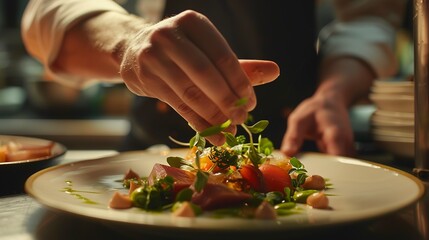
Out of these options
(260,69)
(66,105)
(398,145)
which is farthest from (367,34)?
(66,105)

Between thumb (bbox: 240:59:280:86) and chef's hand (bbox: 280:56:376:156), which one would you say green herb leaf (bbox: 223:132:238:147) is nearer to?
thumb (bbox: 240:59:280:86)

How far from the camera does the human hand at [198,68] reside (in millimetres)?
817

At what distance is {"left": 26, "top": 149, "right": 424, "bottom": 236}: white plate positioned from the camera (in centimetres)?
63

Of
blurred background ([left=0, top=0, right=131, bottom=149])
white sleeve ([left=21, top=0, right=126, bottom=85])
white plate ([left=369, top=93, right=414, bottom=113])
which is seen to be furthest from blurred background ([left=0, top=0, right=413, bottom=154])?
white plate ([left=369, top=93, right=414, bottom=113])

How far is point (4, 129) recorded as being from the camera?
124 inches

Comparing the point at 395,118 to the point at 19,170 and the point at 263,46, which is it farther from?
the point at 19,170

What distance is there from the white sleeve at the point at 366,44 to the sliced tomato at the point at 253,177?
3.48 ft

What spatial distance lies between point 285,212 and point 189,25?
0.31 m

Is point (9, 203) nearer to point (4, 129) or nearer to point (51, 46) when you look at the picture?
point (51, 46)

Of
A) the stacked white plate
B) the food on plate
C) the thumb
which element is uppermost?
the thumb

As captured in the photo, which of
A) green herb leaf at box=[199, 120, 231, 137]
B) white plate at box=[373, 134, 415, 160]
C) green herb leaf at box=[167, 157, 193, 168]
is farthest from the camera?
white plate at box=[373, 134, 415, 160]

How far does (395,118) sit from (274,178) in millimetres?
639

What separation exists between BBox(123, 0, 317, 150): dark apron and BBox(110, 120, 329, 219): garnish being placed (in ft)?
2.50

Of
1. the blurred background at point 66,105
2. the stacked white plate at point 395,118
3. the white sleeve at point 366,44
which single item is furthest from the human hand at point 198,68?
the blurred background at point 66,105
